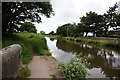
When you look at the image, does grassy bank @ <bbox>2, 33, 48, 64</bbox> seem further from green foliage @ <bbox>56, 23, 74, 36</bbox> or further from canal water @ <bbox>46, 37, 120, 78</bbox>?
green foliage @ <bbox>56, 23, 74, 36</bbox>

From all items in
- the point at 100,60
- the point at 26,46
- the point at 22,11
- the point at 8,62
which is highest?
the point at 22,11

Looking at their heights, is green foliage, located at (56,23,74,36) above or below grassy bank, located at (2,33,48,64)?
above

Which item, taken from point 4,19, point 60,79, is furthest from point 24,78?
point 4,19

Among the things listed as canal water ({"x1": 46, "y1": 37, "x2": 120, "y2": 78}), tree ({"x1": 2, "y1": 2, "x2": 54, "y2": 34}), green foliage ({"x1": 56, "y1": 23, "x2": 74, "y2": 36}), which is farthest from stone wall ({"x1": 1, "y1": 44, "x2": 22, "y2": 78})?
green foliage ({"x1": 56, "y1": 23, "x2": 74, "y2": 36})

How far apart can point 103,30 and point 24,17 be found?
2447 centimetres

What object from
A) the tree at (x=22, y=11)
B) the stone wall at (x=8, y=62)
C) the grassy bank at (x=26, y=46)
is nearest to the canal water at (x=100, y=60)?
the grassy bank at (x=26, y=46)

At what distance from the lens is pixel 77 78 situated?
122 inches

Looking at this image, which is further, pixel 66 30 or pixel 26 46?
pixel 66 30

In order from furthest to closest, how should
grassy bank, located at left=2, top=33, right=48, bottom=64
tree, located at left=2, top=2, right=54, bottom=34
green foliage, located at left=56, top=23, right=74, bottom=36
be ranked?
1. green foliage, located at left=56, top=23, right=74, bottom=36
2. tree, located at left=2, top=2, right=54, bottom=34
3. grassy bank, located at left=2, top=33, right=48, bottom=64

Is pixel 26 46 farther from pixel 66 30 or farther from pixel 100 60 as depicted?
pixel 66 30

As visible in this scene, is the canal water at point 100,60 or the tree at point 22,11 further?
the tree at point 22,11

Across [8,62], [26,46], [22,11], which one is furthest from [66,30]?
[8,62]

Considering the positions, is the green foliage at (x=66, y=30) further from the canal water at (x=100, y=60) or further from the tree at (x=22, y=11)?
the tree at (x=22, y=11)

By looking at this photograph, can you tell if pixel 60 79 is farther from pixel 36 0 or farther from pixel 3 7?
pixel 3 7
